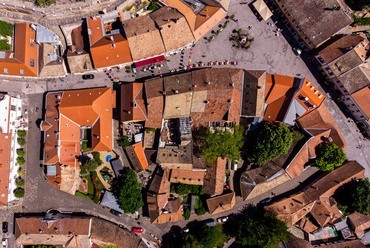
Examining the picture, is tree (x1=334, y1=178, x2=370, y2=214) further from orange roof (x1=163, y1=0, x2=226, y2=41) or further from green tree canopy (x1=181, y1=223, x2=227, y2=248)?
orange roof (x1=163, y1=0, x2=226, y2=41)

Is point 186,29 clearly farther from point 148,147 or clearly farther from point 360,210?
point 360,210

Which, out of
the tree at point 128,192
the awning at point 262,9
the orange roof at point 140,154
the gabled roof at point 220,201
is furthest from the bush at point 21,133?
the awning at point 262,9

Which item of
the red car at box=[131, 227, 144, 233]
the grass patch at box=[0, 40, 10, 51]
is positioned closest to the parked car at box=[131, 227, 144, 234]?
the red car at box=[131, 227, 144, 233]

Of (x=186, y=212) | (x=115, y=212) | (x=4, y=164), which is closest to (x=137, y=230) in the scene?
(x=115, y=212)

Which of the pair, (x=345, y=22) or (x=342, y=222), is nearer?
(x=345, y=22)

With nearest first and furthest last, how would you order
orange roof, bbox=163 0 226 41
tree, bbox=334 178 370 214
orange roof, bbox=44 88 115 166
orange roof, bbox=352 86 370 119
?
orange roof, bbox=44 88 115 166 → orange roof, bbox=352 86 370 119 → tree, bbox=334 178 370 214 → orange roof, bbox=163 0 226 41

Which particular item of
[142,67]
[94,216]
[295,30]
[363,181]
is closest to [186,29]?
[142,67]

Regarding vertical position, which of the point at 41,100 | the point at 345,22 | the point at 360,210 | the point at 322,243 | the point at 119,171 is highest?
the point at 41,100
